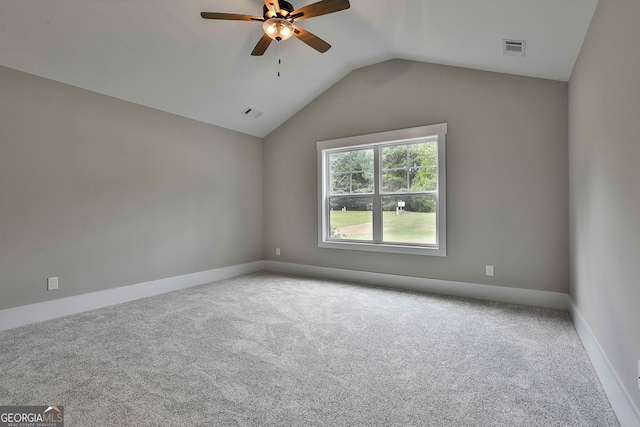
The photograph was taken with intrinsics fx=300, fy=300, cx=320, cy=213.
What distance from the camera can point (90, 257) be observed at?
338 centimetres

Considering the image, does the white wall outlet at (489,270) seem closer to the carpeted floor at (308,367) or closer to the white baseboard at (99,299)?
the carpeted floor at (308,367)

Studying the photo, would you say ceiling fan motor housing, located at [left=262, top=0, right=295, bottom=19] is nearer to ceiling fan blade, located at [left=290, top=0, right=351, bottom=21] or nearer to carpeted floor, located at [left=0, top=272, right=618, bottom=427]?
ceiling fan blade, located at [left=290, top=0, right=351, bottom=21]

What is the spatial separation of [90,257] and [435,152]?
173 inches

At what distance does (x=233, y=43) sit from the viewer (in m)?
3.36

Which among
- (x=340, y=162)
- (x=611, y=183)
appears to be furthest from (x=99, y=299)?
(x=611, y=183)

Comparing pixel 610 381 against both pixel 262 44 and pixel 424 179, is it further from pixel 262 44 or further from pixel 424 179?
pixel 262 44

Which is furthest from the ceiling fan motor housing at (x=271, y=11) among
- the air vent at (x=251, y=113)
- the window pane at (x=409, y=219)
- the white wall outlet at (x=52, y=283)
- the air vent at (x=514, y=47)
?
the white wall outlet at (x=52, y=283)

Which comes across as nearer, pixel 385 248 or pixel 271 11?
pixel 271 11

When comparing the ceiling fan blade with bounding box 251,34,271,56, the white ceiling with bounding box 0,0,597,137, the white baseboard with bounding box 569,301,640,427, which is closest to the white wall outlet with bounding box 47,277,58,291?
the white ceiling with bounding box 0,0,597,137

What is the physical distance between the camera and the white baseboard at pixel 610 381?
1438 mm

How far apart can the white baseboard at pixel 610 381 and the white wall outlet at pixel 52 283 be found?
4.56m

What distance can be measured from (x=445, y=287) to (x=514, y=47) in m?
2.74

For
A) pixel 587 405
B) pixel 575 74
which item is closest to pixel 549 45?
pixel 575 74

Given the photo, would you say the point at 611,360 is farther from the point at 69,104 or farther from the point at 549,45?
the point at 69,104
